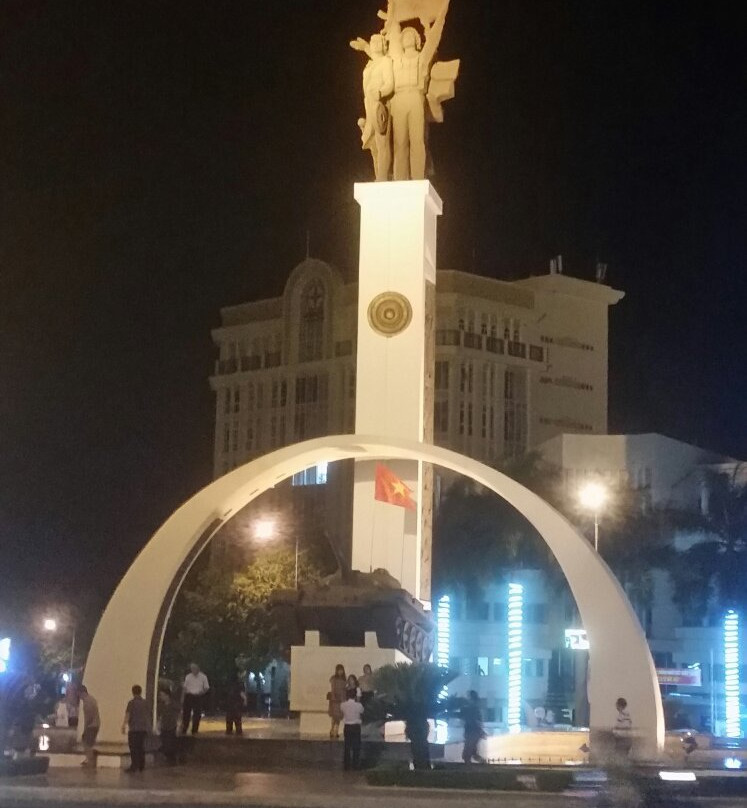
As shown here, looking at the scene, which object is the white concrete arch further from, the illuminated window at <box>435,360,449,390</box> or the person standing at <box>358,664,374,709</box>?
the illuminated window at <box>435,360,449,390</box>

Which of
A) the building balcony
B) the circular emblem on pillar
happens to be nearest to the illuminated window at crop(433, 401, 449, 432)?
the building balcony

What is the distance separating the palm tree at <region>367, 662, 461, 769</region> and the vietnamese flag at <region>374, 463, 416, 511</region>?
7610mm

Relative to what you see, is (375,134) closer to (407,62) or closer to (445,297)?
(407,62)

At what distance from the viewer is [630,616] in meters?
19.2

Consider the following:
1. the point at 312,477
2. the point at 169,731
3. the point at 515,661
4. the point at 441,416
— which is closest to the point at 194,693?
the point at 169,731

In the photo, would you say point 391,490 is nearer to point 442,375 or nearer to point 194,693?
point 194,693

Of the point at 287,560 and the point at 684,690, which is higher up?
the point at 287,560

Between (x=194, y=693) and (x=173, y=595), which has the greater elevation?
(x=173, y=595)

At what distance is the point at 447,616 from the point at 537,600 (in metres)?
Answer: 6.05

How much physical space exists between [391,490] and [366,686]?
590 centimetres

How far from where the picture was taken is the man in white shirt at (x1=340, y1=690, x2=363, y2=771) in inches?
641

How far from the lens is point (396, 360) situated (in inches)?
1013

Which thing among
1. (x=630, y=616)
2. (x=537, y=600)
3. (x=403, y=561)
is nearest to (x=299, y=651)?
(x=403, y=561)

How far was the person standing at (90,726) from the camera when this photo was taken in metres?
17.2
